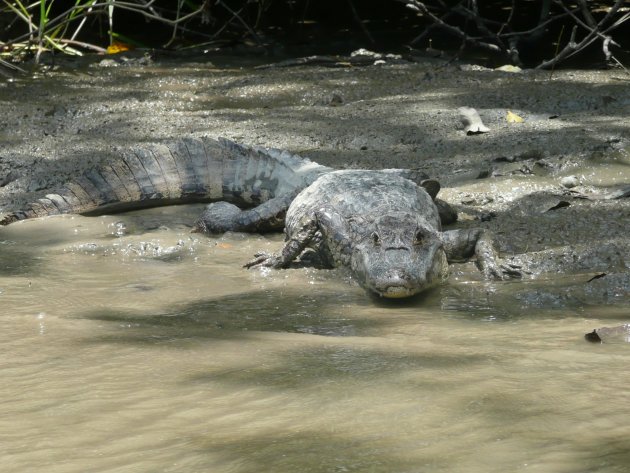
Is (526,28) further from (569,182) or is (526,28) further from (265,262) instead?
(265,262)

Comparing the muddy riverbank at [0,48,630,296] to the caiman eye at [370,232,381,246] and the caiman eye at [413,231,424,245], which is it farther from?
the caiman eye at [370,232,381,246]

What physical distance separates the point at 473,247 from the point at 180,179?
2377 mm

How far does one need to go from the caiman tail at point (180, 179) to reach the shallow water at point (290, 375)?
120cm

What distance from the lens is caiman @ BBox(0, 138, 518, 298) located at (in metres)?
5.19

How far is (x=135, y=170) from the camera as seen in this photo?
272 inches

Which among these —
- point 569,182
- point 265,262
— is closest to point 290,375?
point 265,262

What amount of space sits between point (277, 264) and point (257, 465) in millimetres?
3082

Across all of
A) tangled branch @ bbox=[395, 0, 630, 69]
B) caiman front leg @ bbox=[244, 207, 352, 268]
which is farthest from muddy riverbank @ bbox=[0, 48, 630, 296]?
caiman front leg @ bbox=[244, 207, 352, 268]

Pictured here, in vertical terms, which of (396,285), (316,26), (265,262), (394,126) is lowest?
(265,262)

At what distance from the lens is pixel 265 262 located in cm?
559

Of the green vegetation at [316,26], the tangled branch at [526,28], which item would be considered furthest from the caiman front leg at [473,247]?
the green vegetation at [316,26]

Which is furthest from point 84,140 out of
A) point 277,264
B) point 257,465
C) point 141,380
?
point 257,465

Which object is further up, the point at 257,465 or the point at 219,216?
the point at 257,465

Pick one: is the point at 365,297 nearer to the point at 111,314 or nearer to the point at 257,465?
the point at 111,314
